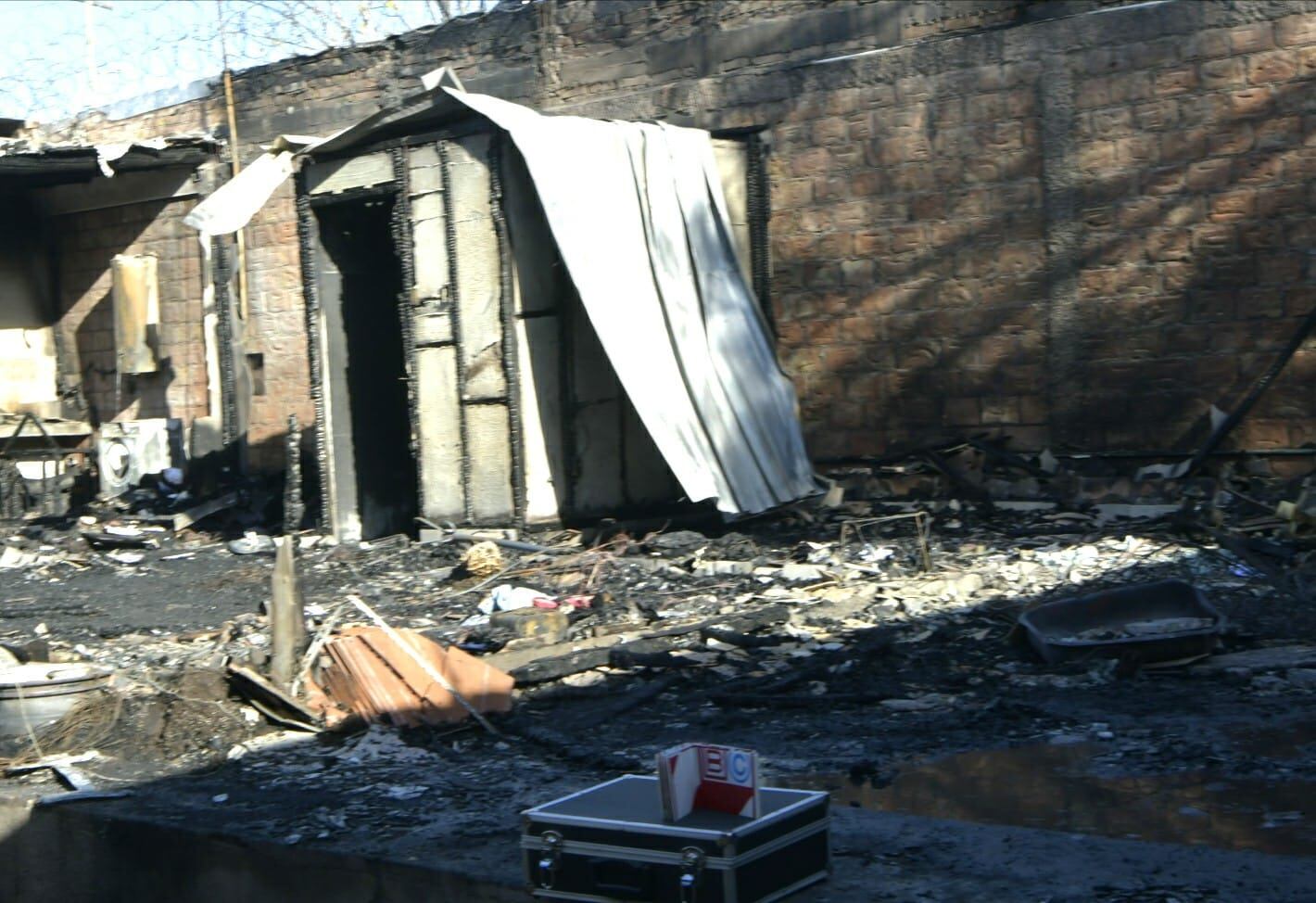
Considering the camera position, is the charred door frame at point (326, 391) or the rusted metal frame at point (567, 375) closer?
the rusted metal frame at point (567, 375)

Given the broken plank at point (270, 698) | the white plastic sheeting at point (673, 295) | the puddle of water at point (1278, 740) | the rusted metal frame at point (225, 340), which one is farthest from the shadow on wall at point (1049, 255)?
the rusted metal frame at point (225, 340)

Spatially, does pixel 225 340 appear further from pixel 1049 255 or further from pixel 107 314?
pixel 1049 255

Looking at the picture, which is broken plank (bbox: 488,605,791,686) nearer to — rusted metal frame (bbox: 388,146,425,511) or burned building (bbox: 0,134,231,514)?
rusted metal frame (bbox: 388,146,425,511)

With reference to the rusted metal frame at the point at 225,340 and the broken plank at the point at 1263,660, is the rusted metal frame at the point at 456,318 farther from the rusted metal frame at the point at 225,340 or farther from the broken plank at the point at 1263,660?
the broken plank at the point at 1263,660

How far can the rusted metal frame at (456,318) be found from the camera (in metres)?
10.9

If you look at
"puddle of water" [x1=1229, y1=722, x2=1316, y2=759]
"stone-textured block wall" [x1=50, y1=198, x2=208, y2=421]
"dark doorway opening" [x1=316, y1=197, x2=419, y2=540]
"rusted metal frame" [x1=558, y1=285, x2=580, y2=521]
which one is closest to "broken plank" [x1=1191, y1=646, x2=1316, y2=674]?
"puddle of water" [x1=1229, y1=722, x2=1316, y2=759]

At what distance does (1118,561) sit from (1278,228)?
2730 mm

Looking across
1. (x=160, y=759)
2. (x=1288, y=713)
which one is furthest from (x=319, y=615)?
(x=1288, y=713)

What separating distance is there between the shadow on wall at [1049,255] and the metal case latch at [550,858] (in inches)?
289

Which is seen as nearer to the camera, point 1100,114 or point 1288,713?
point 1288,713

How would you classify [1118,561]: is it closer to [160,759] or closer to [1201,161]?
[1201,161]

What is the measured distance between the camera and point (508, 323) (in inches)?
418

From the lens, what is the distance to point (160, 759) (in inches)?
229

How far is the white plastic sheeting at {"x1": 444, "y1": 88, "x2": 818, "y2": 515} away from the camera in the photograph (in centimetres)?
1011
